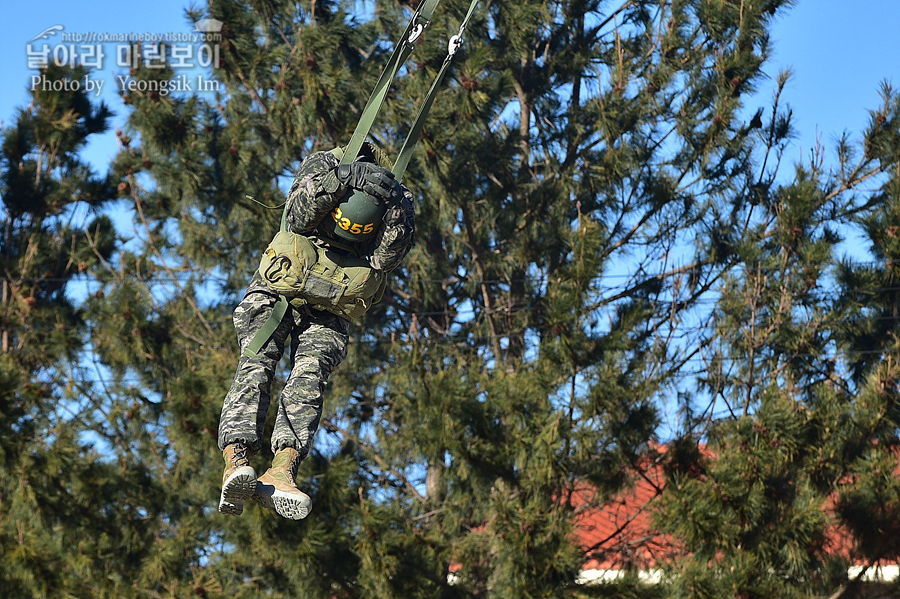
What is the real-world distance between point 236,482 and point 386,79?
179 cm

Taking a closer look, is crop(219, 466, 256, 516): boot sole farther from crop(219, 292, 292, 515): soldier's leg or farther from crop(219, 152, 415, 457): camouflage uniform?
crop(219, 152, 415, 457): camouflage uniform

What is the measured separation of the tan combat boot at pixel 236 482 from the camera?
4.03 metres

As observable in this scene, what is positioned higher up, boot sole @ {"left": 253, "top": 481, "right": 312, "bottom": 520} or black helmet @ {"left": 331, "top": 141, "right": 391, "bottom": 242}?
black helmet @ {"left": 331, "top": 141, "right": 391, "bottom": 242}

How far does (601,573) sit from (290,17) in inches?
244

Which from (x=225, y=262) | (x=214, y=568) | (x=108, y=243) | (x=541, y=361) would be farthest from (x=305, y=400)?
(x=108, y=243)

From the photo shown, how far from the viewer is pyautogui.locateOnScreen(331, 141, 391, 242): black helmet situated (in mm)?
4391

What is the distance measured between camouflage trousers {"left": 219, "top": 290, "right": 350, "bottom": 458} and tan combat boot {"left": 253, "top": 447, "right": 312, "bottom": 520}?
0.13 meters

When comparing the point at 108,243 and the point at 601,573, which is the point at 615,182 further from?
the point at 108,243

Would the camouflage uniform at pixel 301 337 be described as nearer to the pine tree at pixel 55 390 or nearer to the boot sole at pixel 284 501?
the boot sole at pixel 284 501

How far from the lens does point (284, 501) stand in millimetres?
4078

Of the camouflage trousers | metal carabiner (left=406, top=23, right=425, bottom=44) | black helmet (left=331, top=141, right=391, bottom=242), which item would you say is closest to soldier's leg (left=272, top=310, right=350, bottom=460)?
the camouflage trousers

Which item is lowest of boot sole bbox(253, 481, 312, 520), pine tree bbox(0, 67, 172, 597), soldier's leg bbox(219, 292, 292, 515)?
boot sole bbox(253, 481, 312, 520)

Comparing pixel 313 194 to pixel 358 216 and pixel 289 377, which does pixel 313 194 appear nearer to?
pixel 358 216

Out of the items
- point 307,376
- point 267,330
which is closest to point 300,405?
point 307,376
